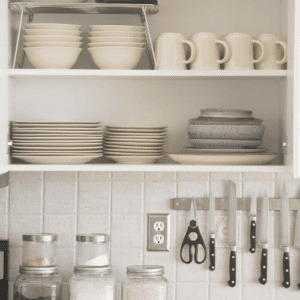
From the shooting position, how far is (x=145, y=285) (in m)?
1.51

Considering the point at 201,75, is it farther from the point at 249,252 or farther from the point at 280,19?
the point at 249,252

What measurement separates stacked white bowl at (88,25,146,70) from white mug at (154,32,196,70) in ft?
0.20

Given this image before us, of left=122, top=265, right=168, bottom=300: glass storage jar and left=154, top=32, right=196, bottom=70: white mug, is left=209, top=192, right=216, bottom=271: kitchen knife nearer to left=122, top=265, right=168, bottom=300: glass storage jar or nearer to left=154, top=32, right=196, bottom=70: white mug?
left=122, top=265, right=168, bottom=300: glass storage jar

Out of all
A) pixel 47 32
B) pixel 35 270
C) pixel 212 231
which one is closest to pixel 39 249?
pixel 35 270

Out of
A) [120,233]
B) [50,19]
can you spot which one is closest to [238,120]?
[120,233]

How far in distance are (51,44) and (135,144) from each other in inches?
15.4

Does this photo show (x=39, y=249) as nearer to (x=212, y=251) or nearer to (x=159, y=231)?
(x=159, y=231)

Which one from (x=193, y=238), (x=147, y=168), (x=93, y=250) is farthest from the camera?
(x=193, y=238)

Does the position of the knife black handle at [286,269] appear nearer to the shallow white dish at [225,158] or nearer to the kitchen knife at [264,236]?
the kitchen knife at [264,236]

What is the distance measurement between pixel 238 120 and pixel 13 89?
0.75 metres

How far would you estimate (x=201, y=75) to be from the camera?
1.42 metres

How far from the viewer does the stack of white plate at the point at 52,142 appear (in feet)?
4.74

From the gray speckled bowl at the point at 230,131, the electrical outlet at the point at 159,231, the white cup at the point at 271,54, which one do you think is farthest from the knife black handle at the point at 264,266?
the white cup at the point at 271,54

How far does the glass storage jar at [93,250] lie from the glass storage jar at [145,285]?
9 centimetres
